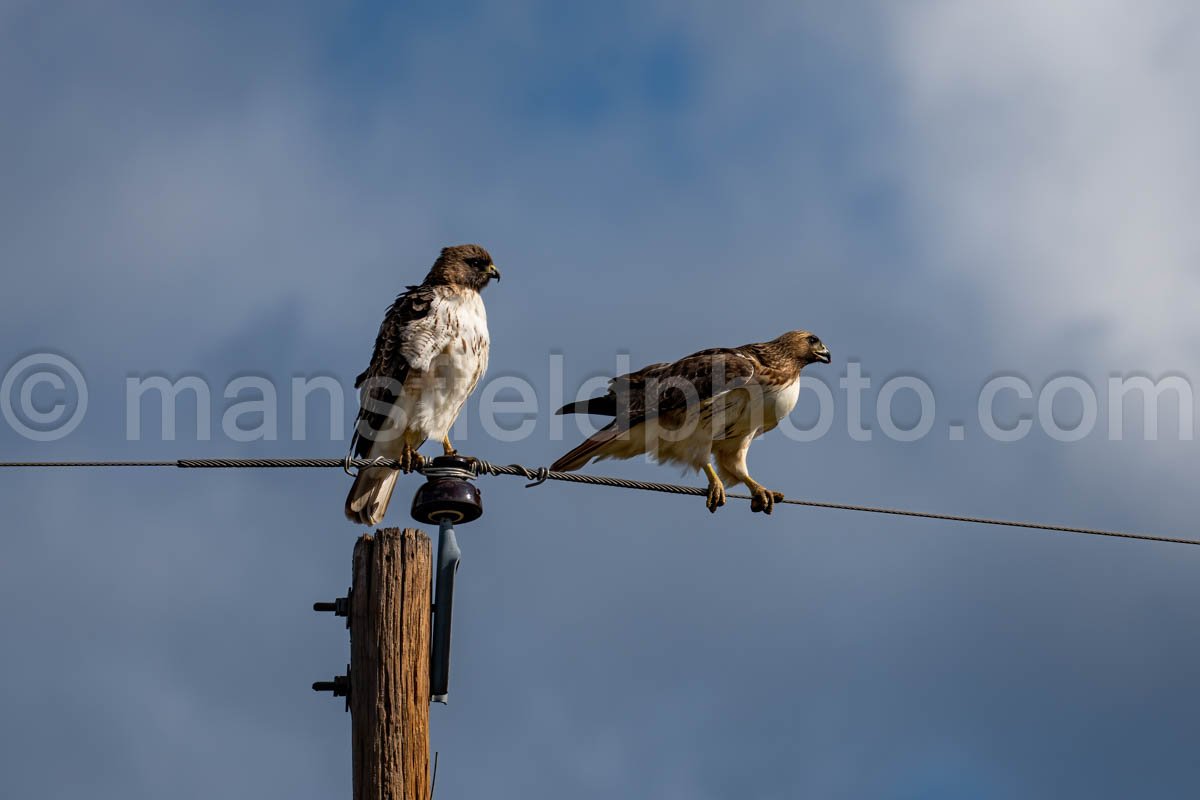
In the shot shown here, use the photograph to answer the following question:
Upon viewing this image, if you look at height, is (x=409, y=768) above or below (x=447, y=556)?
below

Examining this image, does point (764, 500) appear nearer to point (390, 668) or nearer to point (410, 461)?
point (410, 461)

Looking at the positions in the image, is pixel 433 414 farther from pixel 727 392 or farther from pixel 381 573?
pixel 381 573

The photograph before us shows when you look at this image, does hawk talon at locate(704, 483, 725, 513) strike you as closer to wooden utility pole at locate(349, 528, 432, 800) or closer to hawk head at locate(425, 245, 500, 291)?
hawk head at locate(425, 245, 500, 291)

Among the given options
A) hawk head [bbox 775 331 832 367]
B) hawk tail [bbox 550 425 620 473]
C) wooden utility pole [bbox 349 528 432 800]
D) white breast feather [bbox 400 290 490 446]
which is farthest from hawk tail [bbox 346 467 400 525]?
wooden utility pole [bbox 349 528 432 800]

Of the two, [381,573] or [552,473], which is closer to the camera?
[381,573]

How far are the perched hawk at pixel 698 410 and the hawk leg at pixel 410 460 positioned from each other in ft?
3.29

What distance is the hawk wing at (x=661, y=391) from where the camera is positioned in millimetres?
9703

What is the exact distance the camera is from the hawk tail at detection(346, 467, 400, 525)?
31.4 feet

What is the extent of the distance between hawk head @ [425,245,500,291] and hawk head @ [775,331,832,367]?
6.83ft

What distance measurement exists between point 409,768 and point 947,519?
2.95 metres

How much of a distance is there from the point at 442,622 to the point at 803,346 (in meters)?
5.17

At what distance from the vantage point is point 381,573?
5.71 m

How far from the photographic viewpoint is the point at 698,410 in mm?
9820

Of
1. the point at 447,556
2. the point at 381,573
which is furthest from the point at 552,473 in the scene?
the point at 381,573
